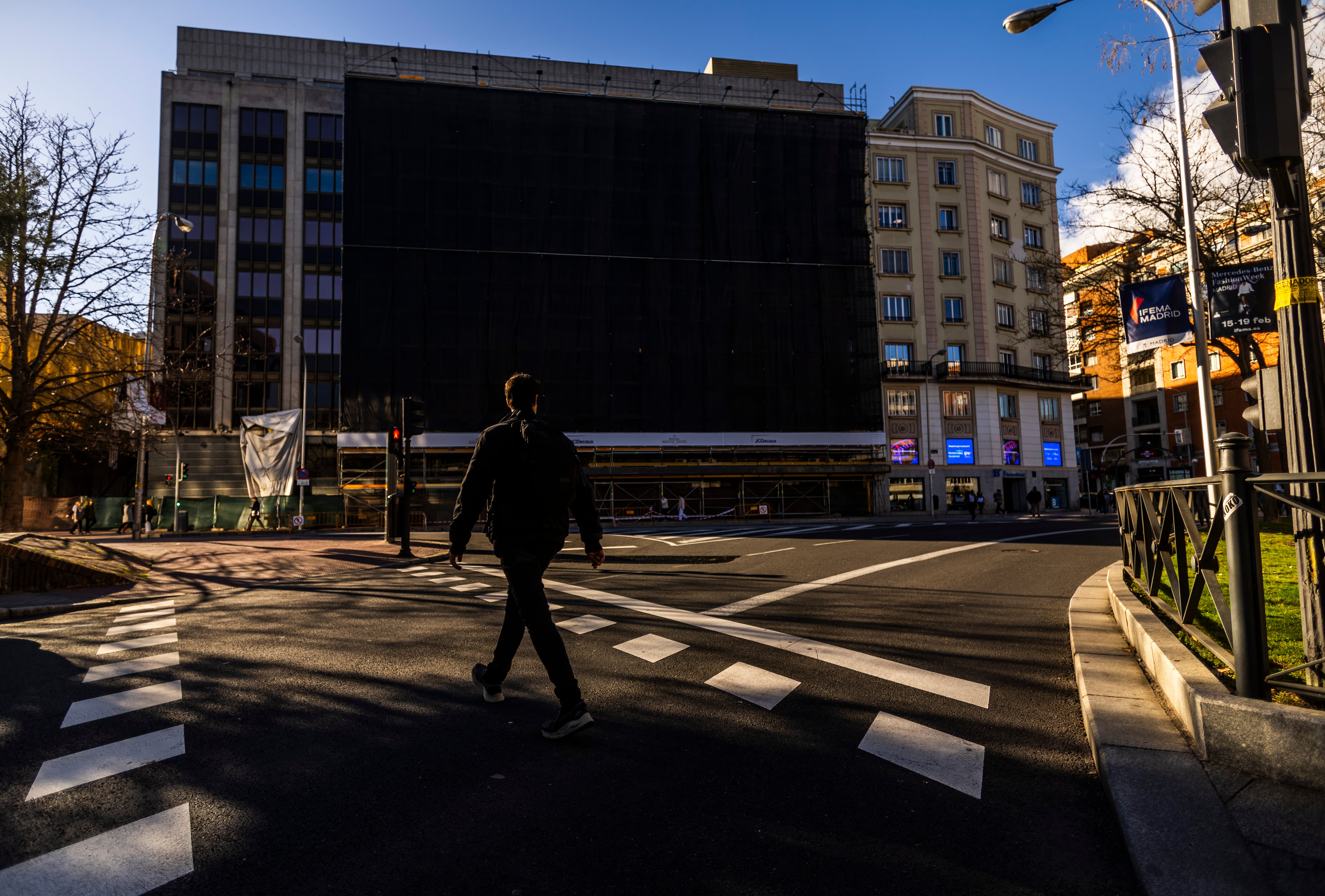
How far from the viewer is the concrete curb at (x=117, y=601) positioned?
827 centimetres

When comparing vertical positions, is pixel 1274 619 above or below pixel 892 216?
below

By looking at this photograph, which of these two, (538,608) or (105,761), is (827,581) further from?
(105,761)

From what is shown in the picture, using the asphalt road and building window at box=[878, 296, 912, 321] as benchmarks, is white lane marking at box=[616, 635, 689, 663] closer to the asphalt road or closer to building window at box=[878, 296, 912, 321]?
the asphalt road

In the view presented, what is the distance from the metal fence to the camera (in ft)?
9.43

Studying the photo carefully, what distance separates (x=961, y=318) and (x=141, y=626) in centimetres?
4540

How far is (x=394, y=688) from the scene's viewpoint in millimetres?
4605

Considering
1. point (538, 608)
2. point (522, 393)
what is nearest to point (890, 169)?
point (522, 393)

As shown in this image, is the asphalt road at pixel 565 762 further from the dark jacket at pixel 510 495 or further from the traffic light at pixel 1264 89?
the traffic light at pixel 1264 89

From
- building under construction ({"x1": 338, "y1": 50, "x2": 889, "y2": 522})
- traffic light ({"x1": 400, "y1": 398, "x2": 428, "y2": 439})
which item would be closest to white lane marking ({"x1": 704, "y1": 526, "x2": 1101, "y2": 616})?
traffic light ({"x1": 400, "y1": 398, "x2": 428, "y2": 439})

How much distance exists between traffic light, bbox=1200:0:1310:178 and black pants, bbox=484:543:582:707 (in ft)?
12.3

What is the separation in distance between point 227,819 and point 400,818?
653 mm

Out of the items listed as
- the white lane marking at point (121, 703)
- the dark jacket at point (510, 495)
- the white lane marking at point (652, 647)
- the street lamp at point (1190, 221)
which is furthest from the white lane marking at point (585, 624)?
the street lamp at point (1190, 221)

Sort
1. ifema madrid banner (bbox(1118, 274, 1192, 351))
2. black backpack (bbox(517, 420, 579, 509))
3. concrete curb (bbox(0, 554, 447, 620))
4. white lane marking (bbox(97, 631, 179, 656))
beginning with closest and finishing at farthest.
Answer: black backpack (bbox(517, 420, 579, 509)) < white lane marking (bbox(97, 631, 179, 656)) < concrete curb (bbox(0, 554, 447, 620)) < ifema madrid banner (bbox(1118, 274, 1192, 351))

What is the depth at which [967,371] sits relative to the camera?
145 ft
